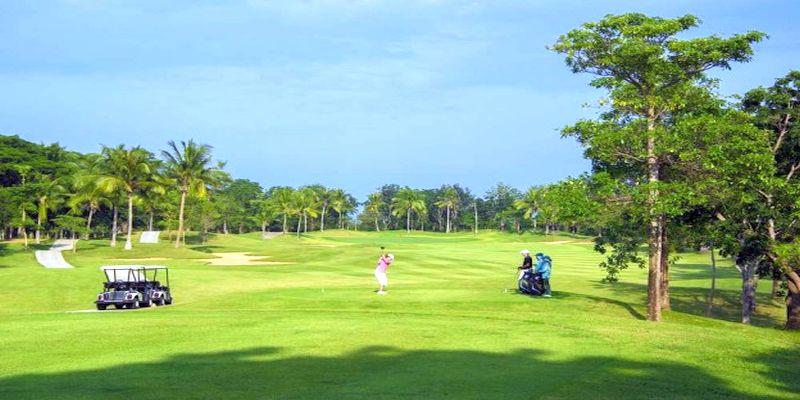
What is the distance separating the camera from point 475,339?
17.9 meters

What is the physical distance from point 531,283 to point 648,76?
34.8ft

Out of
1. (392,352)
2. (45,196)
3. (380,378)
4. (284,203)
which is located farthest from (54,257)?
(284,203)

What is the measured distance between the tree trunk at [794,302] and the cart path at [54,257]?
170ft

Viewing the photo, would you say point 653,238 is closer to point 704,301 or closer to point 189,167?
point 704,301

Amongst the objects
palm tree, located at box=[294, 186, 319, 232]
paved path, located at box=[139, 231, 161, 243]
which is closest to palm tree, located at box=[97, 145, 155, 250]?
paved path, located at box=[139, 231, 161, 243]

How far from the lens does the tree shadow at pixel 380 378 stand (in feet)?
37.9

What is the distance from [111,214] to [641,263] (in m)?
117

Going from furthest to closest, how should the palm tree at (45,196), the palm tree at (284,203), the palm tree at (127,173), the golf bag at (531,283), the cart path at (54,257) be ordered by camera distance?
the palm tree at (284,203) < the palm tree at (45,196) < the palm tree at (127,173) < the cart path at (54,257) < the golf bag at (531,283)

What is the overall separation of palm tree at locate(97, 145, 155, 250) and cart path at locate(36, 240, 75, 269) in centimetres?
768

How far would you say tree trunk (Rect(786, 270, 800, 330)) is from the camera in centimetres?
2722

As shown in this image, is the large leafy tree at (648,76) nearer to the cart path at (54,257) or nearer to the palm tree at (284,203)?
the cart path at (54,257)

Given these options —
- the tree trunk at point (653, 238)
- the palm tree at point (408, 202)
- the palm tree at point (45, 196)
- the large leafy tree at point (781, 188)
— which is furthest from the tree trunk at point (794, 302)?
the palm tree at point (408, 202)

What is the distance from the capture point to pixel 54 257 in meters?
74.8

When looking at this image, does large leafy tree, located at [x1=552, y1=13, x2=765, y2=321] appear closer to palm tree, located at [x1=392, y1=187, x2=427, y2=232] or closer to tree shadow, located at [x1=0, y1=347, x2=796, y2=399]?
tree shadow, located at [x1=0, y1=347, x2=796, y2=399]
